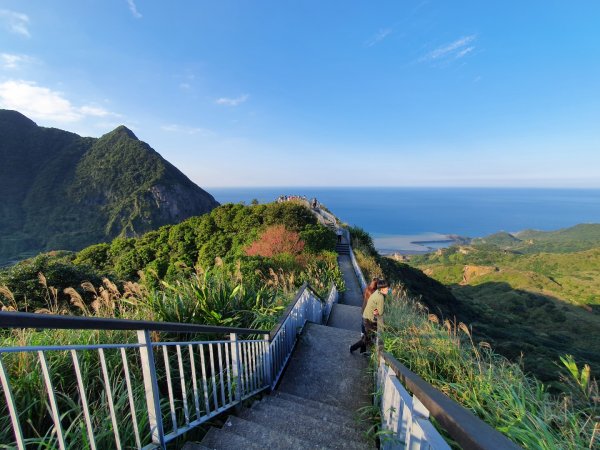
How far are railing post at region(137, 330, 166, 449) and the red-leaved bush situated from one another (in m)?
12.1

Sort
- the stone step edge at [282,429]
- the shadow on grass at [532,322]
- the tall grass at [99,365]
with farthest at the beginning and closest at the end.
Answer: the shadow on grass at [532,322] < the stone step edge at [282,429] < the tall grass at [99,365]

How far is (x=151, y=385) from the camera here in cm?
188

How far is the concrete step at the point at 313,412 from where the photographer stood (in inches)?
129

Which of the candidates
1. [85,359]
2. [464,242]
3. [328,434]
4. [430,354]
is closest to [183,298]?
[85,359]

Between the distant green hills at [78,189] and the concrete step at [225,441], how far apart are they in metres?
71.7

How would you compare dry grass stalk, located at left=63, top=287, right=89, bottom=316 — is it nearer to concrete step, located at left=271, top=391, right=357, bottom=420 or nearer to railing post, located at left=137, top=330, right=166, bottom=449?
railing post, located at left=137, top=330, right=166, bottom=449

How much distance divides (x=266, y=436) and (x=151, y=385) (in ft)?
4.68

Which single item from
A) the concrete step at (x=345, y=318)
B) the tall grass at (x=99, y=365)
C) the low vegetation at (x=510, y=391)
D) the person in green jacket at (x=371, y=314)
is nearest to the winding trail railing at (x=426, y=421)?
the low vegetation at (x=510, y=391)

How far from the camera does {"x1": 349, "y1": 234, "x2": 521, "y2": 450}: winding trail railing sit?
3.29 ft

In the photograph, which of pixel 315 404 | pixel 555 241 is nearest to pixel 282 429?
pixel 315 404

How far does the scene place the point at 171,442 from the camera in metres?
2.38

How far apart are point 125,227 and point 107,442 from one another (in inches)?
2944

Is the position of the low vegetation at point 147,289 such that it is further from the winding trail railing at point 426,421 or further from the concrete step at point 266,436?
the winding trail railing at point 426,421

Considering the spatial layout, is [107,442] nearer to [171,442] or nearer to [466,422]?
[171,442]
